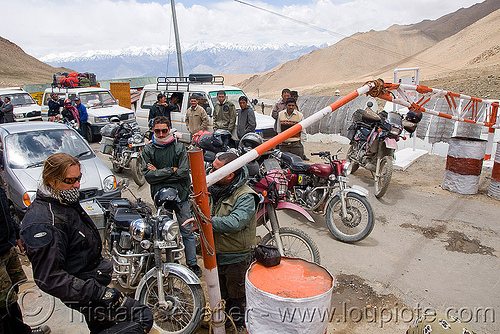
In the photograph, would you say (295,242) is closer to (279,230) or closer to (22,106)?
→ (279,230)

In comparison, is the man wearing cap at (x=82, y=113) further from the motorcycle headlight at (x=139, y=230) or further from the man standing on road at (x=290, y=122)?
the motorcycle headlight at (x=139, y=230)

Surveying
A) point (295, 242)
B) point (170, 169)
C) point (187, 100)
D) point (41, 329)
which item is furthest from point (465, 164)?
point (41, 329)

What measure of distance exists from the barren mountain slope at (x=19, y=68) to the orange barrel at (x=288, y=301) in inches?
2230

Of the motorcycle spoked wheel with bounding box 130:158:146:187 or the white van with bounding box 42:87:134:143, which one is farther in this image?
the white van with bounding box 42:87:134:143

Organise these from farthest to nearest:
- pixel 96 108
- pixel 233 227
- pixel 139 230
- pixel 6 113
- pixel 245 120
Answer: pixel 96 108
pixel 6 113
pixel 245 120
pixel 139 230
pixel 233 227

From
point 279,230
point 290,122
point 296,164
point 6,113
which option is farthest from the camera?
A: point 6,113

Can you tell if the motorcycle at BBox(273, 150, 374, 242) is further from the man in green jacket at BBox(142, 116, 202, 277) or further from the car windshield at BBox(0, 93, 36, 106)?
the car windshield at BBox(0, 93, 36, 106)

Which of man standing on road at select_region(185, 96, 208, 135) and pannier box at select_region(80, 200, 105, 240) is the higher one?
man standing on road at select_region(185, 96, 208, 135)

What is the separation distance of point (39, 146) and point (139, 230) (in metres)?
3.70

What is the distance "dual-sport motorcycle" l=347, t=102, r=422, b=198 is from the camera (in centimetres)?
649

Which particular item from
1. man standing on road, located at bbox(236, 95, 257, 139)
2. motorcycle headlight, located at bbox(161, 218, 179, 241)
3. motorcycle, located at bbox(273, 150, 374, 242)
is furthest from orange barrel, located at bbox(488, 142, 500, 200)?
motorcycle headlight, located at bbox(161, 218, 179, 241)

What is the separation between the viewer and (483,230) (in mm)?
5188

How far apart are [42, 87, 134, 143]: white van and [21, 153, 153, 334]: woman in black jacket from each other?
1117cm

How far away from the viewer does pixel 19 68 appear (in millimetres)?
62625
